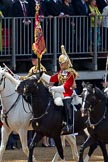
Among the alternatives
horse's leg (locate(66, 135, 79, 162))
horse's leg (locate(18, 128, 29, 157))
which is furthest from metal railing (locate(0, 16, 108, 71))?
horse's leg (locate(18, 128, 29, 157))

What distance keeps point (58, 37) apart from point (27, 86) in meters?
5.99

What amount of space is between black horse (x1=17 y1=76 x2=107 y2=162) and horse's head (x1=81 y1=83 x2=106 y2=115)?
3.19 feet

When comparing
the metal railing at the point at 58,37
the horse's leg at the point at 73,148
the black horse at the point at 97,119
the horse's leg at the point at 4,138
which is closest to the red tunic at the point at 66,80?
the black horse at the point at 97,119

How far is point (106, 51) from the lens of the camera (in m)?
23.6

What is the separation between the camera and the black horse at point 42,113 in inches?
658

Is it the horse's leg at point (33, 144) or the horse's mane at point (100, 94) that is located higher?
the horse's mane at point (100, 94)

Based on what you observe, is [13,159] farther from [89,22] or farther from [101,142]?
[89,22]

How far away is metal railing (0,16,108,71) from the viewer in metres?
21.7

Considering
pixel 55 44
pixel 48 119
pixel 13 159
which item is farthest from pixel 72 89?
pixel 55 44

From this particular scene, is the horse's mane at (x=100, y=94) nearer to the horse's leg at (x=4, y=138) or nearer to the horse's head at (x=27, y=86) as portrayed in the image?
the horse's head at (x=27, y=86)

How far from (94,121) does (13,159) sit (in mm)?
3660

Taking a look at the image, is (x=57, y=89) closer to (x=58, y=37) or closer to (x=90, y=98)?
(x=90, y=98)

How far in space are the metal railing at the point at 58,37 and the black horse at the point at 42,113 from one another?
4758 mm

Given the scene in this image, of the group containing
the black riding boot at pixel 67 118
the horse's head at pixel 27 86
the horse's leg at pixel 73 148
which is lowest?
the horse's leg at pixel 73 148
